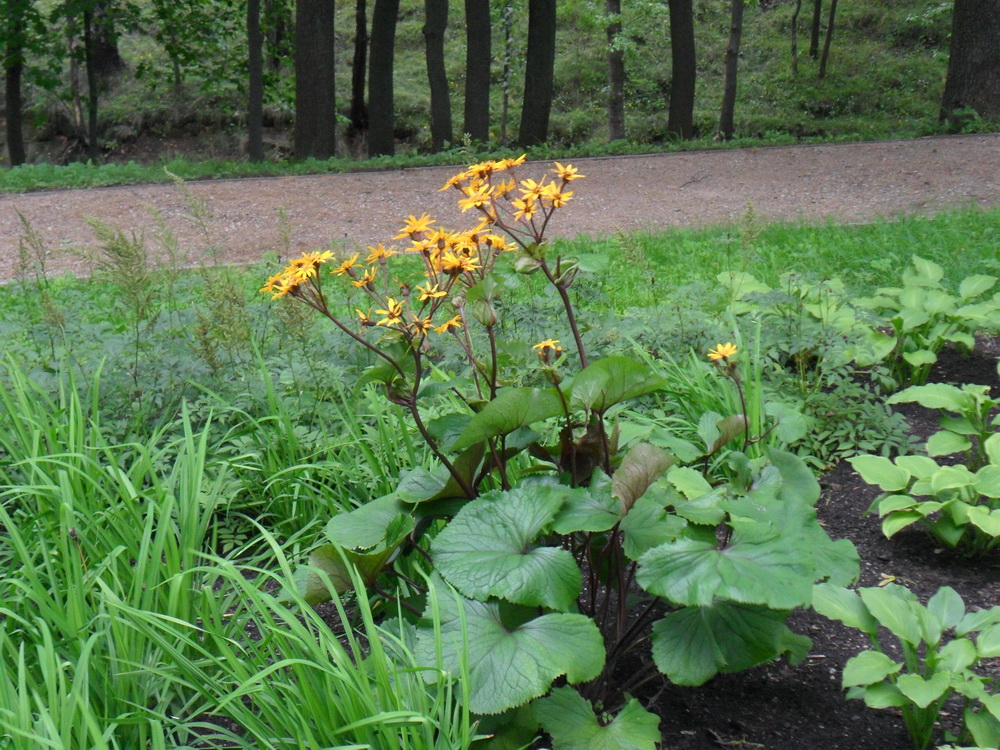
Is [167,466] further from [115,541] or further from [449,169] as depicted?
[449,169]

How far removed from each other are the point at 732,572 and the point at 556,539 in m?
0.54

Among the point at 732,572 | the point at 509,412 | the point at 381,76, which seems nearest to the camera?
the point at 732,572

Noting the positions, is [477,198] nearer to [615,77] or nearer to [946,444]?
[946,444]

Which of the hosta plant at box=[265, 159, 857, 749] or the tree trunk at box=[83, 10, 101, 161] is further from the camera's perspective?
the tree trunk at box=[83, 10, 101, 161]

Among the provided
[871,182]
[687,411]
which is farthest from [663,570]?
[871,182]

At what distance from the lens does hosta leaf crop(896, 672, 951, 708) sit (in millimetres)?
1796

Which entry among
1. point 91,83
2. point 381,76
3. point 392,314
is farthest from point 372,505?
point 91,83

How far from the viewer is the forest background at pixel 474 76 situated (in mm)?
13375

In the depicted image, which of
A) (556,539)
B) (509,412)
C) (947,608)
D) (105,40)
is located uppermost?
(105,40)

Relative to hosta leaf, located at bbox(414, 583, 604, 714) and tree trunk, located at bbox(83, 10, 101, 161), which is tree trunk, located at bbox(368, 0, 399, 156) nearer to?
tree trunk, located at bbox(83, 10, 101, 161)

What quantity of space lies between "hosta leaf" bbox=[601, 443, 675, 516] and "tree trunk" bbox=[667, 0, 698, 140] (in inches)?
526

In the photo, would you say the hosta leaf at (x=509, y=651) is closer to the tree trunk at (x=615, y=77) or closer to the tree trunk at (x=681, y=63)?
the tree trunk at (x=681, y=63)

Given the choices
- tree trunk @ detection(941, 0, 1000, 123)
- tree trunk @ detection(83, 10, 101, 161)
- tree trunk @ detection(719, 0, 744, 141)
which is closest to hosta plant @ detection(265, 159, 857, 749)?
tree trunk @ detection(941, 0, 1000, 123)

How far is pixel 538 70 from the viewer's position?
545 inches
